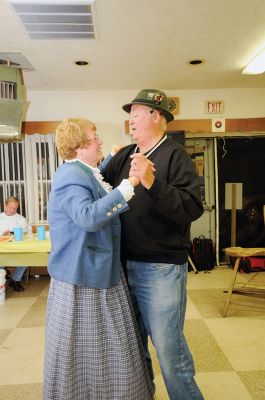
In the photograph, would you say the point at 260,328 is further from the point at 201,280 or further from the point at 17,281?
the point at 17,281

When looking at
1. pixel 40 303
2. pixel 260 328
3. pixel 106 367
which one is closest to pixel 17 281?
pixel 40 303

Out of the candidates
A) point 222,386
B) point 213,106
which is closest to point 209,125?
point 213,106

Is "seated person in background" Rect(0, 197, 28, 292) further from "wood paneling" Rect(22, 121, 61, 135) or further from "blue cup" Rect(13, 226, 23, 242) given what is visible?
"wood paneling" Rect(22, 121, 61, 135)

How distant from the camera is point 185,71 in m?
4.39

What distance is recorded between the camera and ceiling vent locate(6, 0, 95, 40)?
2.65 metres

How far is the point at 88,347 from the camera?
1455 millimetres

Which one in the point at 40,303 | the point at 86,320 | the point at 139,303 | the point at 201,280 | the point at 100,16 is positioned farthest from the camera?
the point at 201,280


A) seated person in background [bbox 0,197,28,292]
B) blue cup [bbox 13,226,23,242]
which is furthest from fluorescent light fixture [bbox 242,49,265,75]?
seated person in background [bbox 0,197,28,292]

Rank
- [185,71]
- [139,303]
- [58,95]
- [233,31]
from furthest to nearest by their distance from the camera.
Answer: [58,95] < [185,71] < [233,31] < [139,303]

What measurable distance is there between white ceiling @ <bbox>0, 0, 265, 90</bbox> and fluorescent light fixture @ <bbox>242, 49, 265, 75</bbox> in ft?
0.27

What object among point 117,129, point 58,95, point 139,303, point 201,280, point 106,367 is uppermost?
point 58,95

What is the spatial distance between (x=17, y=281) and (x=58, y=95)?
2825 mm

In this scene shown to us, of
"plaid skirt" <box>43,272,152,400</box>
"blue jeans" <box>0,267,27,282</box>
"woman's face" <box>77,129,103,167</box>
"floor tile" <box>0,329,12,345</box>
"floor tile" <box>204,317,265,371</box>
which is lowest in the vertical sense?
"floor tile" <box>0,329,12,345</box>

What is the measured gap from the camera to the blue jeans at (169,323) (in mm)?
1546
